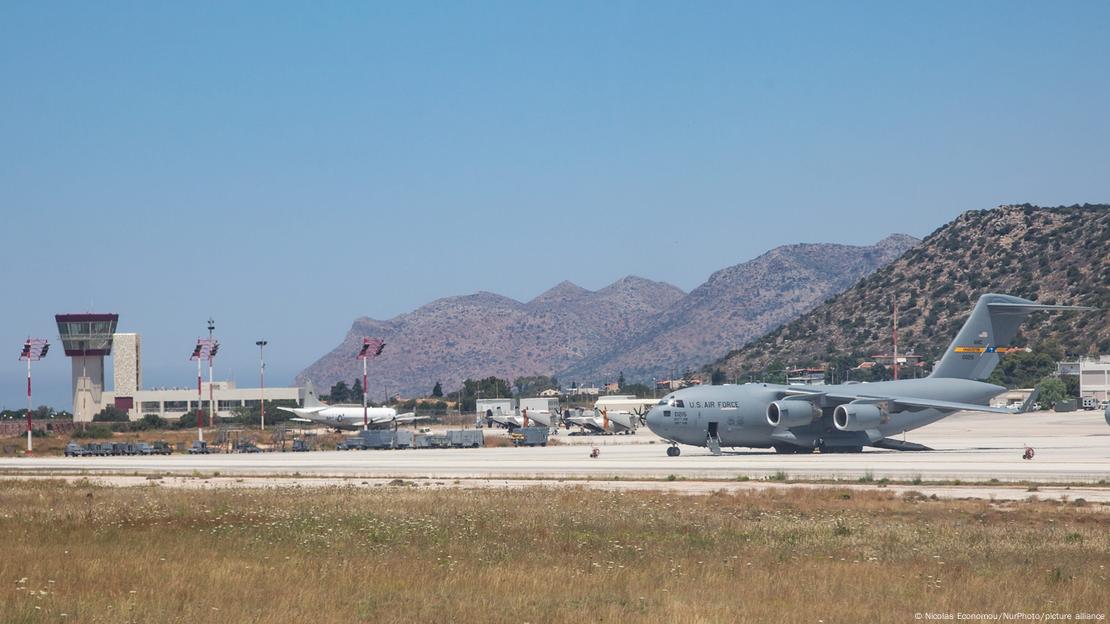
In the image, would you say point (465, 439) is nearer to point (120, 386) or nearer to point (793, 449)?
point (793, 449)

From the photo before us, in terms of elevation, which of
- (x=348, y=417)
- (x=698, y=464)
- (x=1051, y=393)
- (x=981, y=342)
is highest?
(x=981, y=342)

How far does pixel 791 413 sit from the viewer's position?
5616 cm

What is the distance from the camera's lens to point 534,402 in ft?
506

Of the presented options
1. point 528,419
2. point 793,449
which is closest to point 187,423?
point 528,419

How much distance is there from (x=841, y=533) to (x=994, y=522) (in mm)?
4541

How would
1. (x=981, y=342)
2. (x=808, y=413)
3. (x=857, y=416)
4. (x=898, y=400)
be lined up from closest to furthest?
(x=857, y=416), (x=808, y=413), (x=898, y=400), (x=981, y=342)

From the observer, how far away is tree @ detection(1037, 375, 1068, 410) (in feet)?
407

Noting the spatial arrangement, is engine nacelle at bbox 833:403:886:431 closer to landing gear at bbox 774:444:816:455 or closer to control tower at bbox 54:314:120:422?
landing gear at bbox 774:444:816:455

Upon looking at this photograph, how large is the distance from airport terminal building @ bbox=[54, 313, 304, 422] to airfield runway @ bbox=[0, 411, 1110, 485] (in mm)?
90188

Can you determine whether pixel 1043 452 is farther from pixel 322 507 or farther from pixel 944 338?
pixel 944 338

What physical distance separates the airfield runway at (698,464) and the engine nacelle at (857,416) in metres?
1.42

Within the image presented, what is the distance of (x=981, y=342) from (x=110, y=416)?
128 metres

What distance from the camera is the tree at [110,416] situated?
158 meters

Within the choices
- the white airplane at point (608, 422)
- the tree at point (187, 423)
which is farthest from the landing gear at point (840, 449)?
the tree at point (187, 423)
